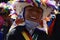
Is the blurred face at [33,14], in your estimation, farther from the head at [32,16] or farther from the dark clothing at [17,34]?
the dark clothing at [17,34]

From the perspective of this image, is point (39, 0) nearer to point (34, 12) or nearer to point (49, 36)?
point (34, 12)

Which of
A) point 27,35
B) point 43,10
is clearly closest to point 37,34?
point 27,35

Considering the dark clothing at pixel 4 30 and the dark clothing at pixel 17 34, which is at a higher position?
the dark clothing at pixel 17 34

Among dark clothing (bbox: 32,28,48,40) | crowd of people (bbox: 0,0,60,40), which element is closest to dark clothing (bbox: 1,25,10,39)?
crowd of people (bbox: 0,0,60,40)

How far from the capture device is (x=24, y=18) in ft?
6.93

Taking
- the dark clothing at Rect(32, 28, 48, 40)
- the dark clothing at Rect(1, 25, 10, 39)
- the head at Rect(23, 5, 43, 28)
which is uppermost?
the head at Rect(23, 5, 43, 28)

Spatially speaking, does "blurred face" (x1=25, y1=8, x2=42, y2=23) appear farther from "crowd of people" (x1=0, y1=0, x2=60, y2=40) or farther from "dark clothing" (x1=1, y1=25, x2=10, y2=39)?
"dark clothing" (x1=1, y1=25, x2=10, y2=39)

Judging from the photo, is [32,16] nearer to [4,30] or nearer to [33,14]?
[33,14]

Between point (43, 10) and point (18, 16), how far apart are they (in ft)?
0.74

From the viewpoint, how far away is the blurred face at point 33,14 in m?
2.08

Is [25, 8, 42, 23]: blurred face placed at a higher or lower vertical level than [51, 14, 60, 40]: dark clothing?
higher

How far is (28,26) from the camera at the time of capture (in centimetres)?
212

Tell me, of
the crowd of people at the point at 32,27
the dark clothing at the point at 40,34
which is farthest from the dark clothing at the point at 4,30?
the dark clothing at the point at 40,34

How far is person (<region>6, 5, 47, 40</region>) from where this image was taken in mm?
2068
